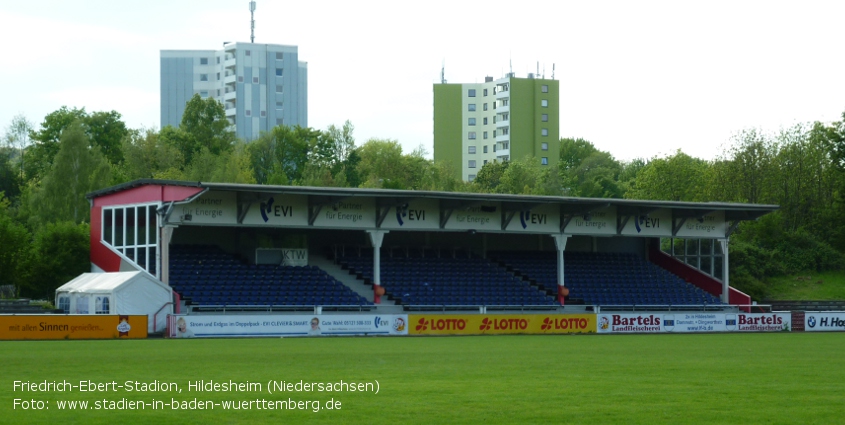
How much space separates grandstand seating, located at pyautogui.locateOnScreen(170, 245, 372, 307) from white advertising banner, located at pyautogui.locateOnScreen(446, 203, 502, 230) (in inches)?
270

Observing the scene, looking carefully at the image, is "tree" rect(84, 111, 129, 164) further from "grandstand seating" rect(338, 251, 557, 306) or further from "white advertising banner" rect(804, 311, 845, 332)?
"white advertising banner" rect(804, 311, 845, 332)

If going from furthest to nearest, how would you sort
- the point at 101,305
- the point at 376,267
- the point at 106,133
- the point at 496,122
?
1. the point at 496,122
2. the point at 106,133
3. the point at 376,267
4. the point at 101,305

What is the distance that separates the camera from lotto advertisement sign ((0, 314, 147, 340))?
35375 mm

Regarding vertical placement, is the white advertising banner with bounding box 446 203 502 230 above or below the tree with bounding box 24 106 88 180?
below

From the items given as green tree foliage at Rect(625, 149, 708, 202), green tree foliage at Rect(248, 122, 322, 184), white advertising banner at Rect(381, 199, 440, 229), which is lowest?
white advertising banner at Rect(381, 199, 440, 229)

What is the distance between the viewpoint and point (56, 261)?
160 feet

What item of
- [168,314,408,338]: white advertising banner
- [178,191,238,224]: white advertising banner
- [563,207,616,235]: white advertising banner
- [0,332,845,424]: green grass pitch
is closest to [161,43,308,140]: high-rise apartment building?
[563,207,616,235]: white advertising banner

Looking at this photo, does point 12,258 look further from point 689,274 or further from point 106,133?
point 106,133

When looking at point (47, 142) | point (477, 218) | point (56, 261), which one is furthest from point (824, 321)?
point (47, 142)

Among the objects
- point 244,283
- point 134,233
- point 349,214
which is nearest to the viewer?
point 134,233

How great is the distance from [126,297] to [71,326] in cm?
413

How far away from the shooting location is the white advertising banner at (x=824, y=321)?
49.5 m

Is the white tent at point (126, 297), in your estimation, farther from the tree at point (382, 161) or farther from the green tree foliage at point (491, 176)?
the green tree foliage at point (491, 176)

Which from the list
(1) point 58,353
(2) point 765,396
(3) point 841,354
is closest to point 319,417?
(2) point 765,396
